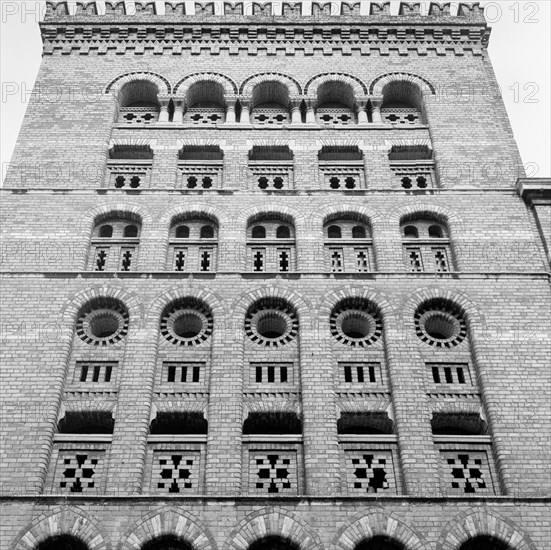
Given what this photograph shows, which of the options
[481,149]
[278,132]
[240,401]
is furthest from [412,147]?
[240,401]

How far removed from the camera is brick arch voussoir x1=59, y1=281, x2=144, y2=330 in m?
14.5

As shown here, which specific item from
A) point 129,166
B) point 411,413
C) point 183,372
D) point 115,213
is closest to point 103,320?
point 183,372

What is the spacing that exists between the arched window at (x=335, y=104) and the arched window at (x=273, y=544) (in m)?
10.0

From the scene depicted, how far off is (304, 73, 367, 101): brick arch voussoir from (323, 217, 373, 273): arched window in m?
3.84

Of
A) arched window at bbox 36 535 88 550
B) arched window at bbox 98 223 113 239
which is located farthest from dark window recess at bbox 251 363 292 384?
arched window at bbox 98 223 113 239

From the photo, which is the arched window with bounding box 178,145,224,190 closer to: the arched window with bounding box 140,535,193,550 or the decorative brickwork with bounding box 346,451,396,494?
the decorative brickwork with bounding box 346,451,396,494

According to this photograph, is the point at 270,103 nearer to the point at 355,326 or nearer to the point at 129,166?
the point at 129,166

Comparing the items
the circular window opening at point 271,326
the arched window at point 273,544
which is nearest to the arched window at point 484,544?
the arched window at point 273,544

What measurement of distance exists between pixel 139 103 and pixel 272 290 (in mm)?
6965

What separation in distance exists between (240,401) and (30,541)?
Answer: 3744 mm

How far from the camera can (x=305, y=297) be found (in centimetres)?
→ 1492

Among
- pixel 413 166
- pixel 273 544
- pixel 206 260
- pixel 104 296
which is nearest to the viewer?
pixel 273 544

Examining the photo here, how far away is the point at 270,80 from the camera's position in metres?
19.3

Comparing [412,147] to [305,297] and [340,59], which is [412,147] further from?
[305,297]
